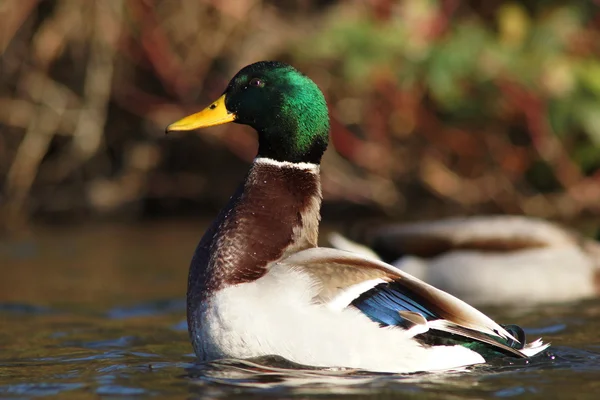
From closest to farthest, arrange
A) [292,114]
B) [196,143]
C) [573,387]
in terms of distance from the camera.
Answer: [573,387] → [292,114] → [196,143]

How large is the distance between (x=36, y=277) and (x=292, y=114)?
4.60 m

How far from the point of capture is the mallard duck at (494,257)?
7652 millimetres

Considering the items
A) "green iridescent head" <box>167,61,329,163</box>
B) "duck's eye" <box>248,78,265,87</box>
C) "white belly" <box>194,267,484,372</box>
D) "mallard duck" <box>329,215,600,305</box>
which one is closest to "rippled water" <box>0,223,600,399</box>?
"white belly" <box>194,267,484,372</box>

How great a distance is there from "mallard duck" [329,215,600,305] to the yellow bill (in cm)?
282

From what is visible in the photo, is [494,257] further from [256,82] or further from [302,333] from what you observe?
[302,333]

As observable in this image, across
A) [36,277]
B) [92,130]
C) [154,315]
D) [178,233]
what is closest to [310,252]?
[154,315]

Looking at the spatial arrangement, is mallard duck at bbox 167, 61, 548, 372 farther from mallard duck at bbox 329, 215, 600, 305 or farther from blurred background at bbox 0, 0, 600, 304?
blurred background at bbox 0, 0, 600, 304

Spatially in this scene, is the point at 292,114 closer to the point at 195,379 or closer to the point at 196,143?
the point at 195,379

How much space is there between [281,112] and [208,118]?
0.35 m

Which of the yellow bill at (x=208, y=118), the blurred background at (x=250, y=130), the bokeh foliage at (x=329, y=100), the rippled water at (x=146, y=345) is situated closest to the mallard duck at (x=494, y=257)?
the rippled water at (x=146, y=345)

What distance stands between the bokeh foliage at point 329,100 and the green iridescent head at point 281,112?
517 cm

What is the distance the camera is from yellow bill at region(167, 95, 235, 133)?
489 cm

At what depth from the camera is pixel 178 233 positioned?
11.1 meters

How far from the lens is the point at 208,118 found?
495cm
